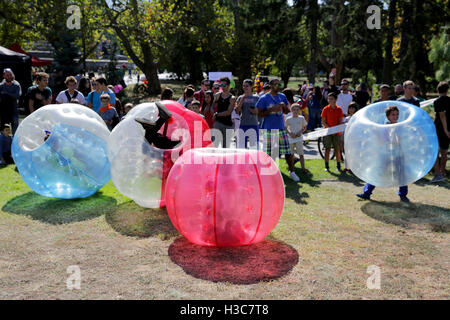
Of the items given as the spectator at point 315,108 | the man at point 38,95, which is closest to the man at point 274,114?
the man at point 38,95

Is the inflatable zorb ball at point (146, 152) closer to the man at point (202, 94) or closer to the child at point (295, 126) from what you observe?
the child at point (295, 126)

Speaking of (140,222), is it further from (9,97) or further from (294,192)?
(9,97)

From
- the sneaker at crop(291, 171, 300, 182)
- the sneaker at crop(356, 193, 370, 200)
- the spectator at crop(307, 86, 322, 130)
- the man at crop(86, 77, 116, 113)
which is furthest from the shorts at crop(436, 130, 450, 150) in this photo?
the man at crop(86, 77, 116, 113)

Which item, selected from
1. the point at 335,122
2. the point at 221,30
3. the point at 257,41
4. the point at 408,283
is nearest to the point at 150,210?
the point at 408,283

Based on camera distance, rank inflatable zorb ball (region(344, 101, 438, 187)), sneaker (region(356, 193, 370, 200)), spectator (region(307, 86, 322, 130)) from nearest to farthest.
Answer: inflatable zorb ball (region(344, 101, 438, 187)), sneaker (region(356, 193, 370, 200)), spectator (region(307, 86, 322, 130))

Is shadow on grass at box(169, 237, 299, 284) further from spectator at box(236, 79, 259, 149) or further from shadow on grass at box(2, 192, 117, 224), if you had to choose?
spectator at box(236, 79, 259, 149)

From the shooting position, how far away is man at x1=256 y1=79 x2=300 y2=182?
8.74 metres

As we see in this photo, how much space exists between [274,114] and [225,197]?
A: 14.7 ft

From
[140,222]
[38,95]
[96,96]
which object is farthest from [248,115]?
[38,95]

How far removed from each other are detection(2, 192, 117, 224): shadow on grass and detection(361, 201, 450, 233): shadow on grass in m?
4.34

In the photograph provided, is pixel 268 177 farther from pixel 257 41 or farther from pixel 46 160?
pixel 257 41

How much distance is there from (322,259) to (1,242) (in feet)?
13.4

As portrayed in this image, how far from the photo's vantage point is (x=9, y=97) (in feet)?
34.8

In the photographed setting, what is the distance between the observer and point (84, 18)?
24.9 m
